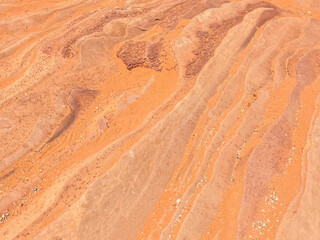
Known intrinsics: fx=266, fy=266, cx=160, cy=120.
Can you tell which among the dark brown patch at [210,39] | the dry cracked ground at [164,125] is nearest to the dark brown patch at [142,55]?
the dry cracked ground at [164,125]

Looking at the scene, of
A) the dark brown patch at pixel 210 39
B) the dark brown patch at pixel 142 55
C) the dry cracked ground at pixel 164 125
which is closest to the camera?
the dry cracked ground at pixel 164 125

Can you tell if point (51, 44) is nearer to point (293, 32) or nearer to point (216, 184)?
Answer: point (216, 184)

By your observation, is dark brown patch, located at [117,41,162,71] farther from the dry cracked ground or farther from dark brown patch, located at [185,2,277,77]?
dark brown patch, located at [185,2,277,77]

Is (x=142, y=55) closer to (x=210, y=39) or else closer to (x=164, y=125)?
(x=210, y=39)

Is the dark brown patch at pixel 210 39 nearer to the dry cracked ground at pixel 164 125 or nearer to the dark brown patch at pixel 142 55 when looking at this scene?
the dry cracked ground at pixel 164 125

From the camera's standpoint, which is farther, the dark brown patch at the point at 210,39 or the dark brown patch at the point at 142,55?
the dark brown patch at the point at 142,55

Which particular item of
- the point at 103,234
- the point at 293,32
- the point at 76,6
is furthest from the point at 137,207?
the point at 76,6

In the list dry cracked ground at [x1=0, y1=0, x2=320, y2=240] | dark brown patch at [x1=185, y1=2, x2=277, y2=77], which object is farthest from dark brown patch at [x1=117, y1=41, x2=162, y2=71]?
dark brown patch at [x1=185, y1=2, x2=277, y2=77]

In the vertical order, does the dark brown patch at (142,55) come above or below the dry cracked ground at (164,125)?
above

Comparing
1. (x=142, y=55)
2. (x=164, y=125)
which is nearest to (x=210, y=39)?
(x=142, y=55)

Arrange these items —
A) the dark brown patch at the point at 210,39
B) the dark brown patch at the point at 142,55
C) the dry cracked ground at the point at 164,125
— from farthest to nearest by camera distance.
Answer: the dark brown patch at the point at 142,55 < the dark brown patch at the point at 210,39 < the dry cracked ground at the point at 164,125
